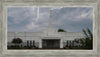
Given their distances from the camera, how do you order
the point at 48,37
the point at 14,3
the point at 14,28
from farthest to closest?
the point at 14,28
the point at 48,37
the point at 14,3

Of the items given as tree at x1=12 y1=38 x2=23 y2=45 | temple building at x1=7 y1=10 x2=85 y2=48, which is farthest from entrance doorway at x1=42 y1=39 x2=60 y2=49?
tree at x1=12 y1=38 x2=23 y2=45

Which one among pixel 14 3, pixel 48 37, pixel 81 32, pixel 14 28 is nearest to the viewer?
pixel 14 3

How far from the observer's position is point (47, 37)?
1073cm

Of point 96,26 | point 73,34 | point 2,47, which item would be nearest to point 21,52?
point 2,47

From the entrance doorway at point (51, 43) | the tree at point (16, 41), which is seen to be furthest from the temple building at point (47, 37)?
the tree at point (16, 41)

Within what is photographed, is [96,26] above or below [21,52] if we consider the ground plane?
above

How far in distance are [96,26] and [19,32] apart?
443 inches

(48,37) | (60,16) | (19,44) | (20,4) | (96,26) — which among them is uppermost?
(60,16)

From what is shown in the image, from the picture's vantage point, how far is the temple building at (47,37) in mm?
10930

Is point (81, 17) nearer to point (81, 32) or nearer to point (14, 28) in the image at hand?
point (81, 32)

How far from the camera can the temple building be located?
430 inches

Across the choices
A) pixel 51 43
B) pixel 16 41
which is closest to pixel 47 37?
pixel 51 43

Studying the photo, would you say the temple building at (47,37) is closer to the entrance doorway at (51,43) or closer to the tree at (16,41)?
the entrance doorway at (51,43)

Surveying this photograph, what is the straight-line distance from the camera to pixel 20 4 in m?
2.92
